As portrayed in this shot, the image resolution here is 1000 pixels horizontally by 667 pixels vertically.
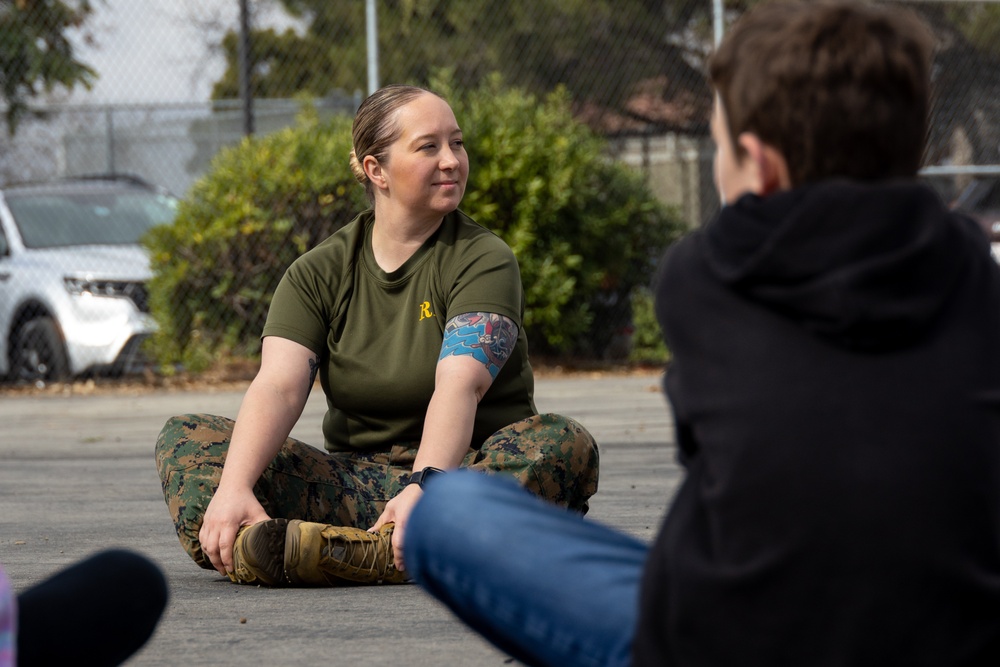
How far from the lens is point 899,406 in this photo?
1409mm

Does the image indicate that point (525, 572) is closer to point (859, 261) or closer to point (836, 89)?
point (859, 261)

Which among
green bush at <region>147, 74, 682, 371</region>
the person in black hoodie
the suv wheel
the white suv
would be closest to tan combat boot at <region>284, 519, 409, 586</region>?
the person in black hoodie

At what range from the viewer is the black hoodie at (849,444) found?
1396 mm

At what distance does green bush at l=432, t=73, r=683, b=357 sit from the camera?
974 cm

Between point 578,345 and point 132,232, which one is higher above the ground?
point 132,232

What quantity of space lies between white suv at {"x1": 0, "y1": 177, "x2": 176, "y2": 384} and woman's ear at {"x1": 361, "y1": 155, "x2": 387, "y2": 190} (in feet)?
20.4

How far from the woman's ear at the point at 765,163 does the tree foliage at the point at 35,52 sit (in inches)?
394

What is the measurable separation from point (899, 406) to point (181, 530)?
7.33ft

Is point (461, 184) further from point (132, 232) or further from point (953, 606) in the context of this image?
point (132, 232)

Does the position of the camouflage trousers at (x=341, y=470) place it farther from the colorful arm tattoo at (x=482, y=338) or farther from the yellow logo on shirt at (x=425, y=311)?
the yellow logo on shirt at (x=425, y=311)

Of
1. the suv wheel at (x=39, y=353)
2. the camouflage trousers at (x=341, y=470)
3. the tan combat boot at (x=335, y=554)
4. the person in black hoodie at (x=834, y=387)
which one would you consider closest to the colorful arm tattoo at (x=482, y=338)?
the camouflage trousers at (x=341, y=470)

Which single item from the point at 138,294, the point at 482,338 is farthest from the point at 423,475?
the point at 138,294

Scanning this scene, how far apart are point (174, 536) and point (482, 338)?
1.44 m

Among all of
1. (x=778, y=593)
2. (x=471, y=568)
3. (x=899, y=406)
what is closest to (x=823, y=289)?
(x=899, y=406)
